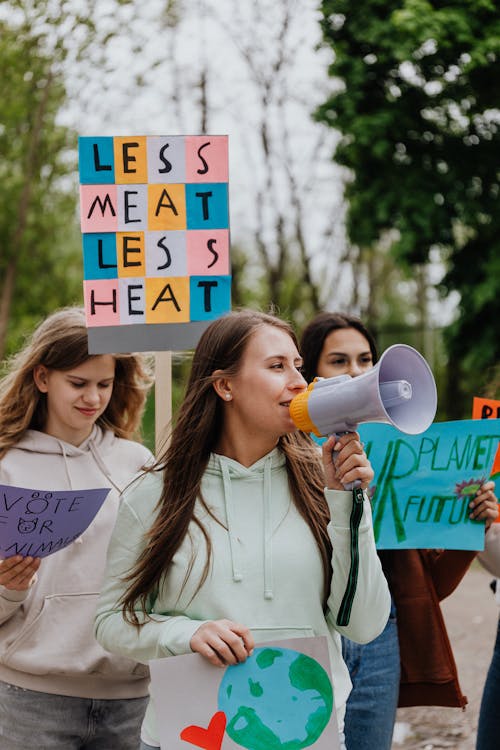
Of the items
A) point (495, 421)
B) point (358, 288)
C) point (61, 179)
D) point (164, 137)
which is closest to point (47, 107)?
point (61, 179)

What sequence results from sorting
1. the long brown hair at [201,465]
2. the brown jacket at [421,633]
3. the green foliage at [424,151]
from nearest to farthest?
the long brown hair at [201,465]
the brown jacket at [421,633]
the green foliage at [424,151]

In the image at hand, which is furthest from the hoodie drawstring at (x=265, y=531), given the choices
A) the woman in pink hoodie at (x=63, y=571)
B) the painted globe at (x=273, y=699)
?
the woman in pink hoodie at (x=63, y=571)

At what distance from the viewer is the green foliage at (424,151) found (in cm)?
1075

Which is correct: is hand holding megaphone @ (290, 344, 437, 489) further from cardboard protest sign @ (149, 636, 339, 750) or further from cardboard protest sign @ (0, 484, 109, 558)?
cardboard protest sign @ (0, 484, 109, 558)

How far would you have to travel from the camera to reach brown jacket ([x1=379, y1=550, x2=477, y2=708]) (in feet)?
8.61

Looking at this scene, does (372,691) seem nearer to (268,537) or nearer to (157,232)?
(268,537)

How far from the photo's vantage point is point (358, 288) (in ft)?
62.0

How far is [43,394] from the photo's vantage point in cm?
259

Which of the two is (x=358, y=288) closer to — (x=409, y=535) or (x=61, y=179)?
(x=61, y=179)

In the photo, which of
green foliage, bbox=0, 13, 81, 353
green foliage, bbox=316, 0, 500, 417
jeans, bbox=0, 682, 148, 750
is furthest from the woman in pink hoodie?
green foliage, bbox=316, 0, 500, 417

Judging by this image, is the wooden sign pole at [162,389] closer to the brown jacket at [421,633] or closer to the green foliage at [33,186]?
the brown jacket at [421,633]

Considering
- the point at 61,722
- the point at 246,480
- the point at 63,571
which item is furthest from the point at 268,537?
the point at 61,722

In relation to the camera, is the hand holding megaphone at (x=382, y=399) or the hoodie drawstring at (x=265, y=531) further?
the hoodie drawstring at (x=265, y=531)

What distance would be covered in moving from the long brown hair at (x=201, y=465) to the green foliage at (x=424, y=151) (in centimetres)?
892
